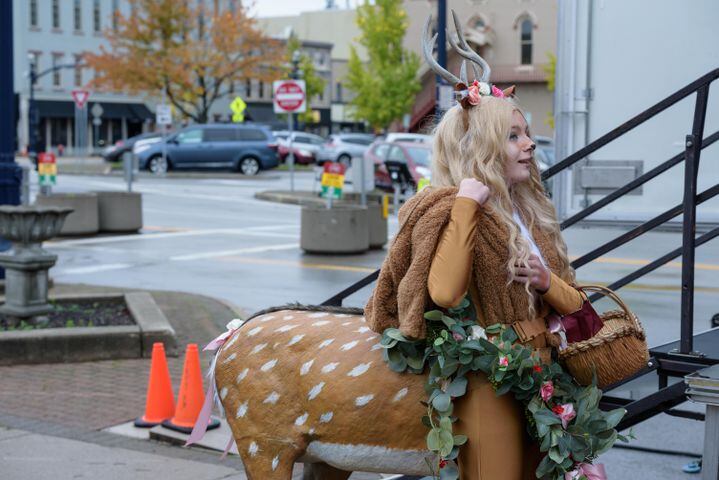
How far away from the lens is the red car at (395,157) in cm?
2589

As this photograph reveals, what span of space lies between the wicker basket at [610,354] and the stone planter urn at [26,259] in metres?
6.45

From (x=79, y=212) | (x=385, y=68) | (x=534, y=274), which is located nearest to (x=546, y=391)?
(x=534, y=274)

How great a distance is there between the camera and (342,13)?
10256 centimetres

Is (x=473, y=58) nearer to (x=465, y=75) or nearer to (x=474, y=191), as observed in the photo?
(x=465, y=75)

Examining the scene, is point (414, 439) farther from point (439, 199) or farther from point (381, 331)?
point (439, 199)

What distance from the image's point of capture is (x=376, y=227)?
1725 centimetres

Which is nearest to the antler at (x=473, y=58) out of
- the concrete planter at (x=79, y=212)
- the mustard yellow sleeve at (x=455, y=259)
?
the mustard yellow sleeve at (x=455, y=259)

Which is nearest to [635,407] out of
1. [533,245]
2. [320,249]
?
[533,245]

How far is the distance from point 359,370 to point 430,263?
472 millimetres

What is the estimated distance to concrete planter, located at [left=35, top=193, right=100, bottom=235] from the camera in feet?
59.3

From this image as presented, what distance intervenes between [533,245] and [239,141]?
36.4 meters

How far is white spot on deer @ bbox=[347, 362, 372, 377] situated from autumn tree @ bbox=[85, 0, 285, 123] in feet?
159

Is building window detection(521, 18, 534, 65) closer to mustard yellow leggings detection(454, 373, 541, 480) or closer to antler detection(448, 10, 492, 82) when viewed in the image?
antler detection(448, 10, 492, 82)

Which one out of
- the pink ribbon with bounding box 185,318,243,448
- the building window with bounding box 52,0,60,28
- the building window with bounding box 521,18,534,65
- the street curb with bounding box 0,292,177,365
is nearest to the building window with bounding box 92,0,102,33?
the building window with bounding box 52,0,60,28
